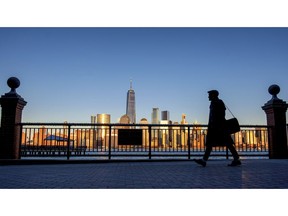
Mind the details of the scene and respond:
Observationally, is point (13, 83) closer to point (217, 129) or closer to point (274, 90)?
point (217, 129)

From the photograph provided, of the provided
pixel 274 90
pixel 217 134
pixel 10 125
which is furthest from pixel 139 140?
pixel 274 90

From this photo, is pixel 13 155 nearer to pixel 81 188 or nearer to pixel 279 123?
pixel 81 188

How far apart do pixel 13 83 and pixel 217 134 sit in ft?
23.8

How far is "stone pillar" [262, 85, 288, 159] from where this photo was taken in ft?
32.7

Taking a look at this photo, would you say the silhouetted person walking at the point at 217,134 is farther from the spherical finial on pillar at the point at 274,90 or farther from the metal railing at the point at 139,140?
the spherical finial on pillar at the point at 274,90

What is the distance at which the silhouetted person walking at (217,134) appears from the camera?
7.12 m

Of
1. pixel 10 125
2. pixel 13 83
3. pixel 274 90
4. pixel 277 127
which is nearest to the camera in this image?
pixel 10 125

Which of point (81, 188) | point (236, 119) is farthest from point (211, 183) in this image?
point (236, 119)

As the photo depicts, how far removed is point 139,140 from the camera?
966cm

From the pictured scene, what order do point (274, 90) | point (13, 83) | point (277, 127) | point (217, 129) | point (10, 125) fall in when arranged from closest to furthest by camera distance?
point (217, 129) → point (10, 125) → point (13, 83) → point (277, 127) → point (274, 90)

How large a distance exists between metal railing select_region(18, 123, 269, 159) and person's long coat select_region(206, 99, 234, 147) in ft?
7.25

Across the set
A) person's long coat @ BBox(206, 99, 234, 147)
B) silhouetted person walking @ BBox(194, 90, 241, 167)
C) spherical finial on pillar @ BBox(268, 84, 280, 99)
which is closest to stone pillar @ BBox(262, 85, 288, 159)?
spherical finial on pillar @ BBox(268, 84, 280, 99)

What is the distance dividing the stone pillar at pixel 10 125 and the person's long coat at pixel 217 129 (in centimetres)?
650

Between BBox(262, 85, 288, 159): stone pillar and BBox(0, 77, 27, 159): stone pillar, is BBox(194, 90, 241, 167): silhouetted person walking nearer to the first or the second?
BBox(262, 85, 288, 159): stone pillar
